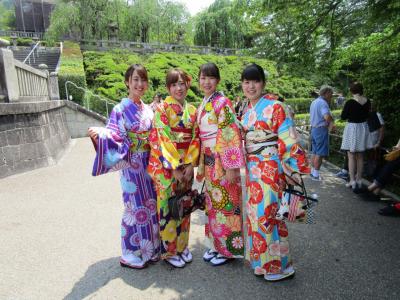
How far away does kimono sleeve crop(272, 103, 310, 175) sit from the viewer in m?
2.53

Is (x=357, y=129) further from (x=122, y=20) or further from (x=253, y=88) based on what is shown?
(x=122, y=20)

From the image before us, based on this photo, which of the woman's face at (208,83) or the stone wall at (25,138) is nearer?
the woman's face at (208,83)

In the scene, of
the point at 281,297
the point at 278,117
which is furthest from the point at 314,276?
the point at 278,117

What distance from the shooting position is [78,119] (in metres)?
12.6

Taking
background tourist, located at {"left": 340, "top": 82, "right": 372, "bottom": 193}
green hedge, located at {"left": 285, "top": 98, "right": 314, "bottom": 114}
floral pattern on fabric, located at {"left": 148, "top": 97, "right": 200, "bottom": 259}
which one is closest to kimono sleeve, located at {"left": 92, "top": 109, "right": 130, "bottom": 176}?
floral pattern on fabric, located at {"left": 148, "top": 97, "right": 200, "bottom": 259}

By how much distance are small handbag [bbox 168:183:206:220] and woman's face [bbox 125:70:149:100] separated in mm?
1083

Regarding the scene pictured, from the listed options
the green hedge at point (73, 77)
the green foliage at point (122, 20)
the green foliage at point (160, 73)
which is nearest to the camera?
the green hedge at point (73, 77)

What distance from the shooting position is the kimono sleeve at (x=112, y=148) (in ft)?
8.92

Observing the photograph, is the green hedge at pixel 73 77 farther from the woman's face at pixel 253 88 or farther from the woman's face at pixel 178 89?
the woman's face at pixel 253 88

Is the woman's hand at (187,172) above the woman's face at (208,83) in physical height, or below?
below

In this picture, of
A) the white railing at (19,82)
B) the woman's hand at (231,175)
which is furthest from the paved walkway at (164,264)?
the white railing at (19,82)

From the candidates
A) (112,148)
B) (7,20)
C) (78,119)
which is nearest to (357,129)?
(112,148)

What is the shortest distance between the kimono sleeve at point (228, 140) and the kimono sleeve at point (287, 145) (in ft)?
1.17

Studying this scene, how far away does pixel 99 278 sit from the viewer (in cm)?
281
